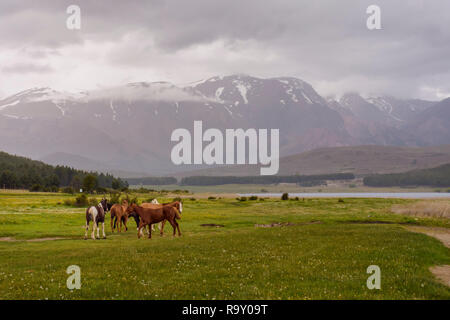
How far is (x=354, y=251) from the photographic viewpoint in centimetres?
2619

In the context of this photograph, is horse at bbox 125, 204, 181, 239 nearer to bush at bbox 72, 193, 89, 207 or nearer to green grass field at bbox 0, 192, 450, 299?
green grass field at bbox 0, 192, 450, 299

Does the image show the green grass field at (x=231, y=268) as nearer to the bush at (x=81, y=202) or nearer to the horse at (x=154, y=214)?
the horse at (x=154, y=214)

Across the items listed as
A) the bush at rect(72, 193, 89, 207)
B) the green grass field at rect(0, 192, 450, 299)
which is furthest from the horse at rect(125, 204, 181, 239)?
the bush at rect(72, 193, 89, 207)

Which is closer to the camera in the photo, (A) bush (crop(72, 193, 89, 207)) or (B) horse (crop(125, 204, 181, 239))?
(B) horse (crop(125, 204, 181, 239))

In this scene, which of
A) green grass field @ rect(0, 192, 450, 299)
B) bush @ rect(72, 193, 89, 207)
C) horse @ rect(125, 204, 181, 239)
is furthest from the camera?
bush @ rect(72, 193, 89, 207)

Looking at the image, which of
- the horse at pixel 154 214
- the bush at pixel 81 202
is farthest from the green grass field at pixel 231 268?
the bush at pixel 81 202

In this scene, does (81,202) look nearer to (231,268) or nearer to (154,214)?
(154,214)

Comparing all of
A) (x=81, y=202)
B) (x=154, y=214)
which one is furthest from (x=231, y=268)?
(x=81, y=202)

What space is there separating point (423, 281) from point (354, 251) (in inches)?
339
